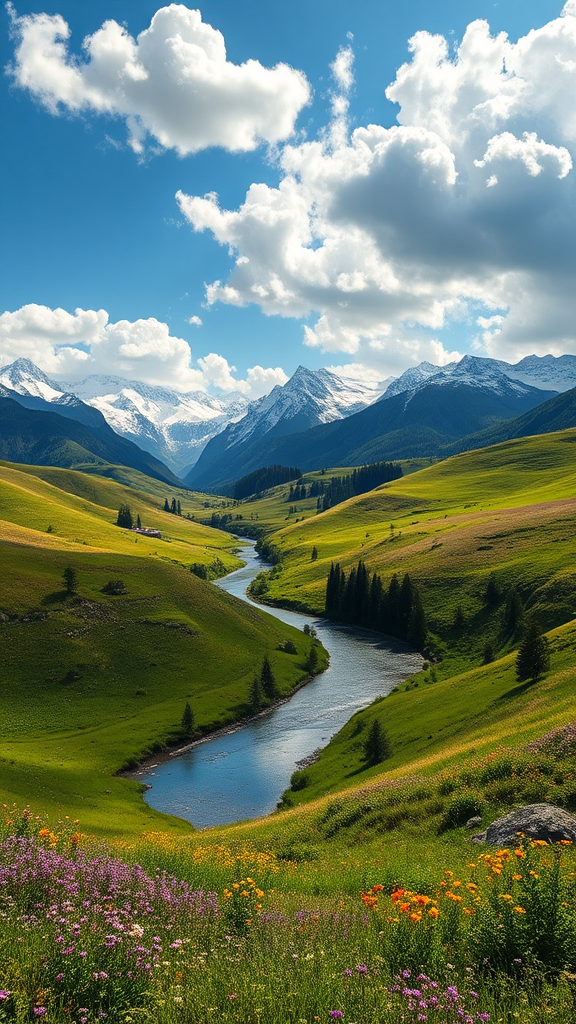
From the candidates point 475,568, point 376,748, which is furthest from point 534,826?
point 475,568

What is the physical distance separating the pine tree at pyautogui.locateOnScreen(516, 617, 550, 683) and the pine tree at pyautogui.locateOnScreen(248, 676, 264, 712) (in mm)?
48631

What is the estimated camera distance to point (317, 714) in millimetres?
88812

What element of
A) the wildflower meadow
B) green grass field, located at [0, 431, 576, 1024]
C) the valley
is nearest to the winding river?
the valley

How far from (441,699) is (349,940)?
6490 cm

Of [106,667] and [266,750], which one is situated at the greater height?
Result: [106,667]

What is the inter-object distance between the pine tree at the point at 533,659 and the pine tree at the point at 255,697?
48.6 meters

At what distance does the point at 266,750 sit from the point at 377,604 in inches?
2926

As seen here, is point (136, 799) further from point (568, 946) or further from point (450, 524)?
point (450, 524)

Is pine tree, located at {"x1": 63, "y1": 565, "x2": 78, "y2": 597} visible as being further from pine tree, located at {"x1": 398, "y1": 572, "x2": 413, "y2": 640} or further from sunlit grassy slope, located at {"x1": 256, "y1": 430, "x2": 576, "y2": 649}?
pine tree, located at {"x1": 398, "y1": 572, "x2": 413, "y2": 640}

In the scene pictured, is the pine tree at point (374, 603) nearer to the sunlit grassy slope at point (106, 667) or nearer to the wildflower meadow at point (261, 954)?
the sunlit grassy slope at point (106, 667)

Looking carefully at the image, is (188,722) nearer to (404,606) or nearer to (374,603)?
(404,606)

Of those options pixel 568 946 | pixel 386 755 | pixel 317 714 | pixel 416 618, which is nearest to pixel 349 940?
pixel 568 946

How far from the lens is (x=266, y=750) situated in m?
76.4

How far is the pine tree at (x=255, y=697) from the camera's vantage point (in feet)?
302
